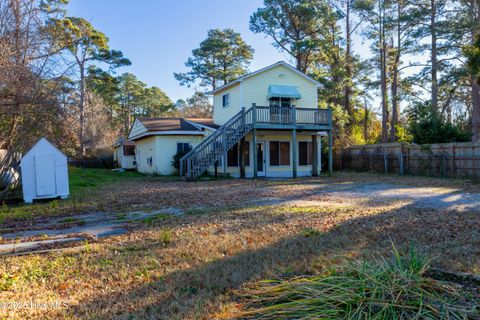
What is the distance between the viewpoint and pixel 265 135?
20.3 metres

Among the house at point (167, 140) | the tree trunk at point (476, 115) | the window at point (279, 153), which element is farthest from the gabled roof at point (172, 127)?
the tree trunk at point (476, 115)

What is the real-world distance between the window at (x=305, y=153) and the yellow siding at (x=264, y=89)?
2.29 metres

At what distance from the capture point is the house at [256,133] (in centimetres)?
1786

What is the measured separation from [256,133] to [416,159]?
8.73m

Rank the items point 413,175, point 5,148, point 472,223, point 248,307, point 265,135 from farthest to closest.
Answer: point 265,135
point 413,175
point 5,148
point 472,223
point 248,307

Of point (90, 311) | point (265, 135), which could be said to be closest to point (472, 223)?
point (90, 311)

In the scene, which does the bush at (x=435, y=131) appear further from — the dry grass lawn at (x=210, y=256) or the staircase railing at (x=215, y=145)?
the dry grass lawn at (x=210, y=256)

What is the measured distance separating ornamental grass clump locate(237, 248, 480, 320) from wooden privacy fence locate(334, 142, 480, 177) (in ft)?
51.6

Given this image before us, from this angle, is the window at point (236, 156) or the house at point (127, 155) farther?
the house at point (127, 155)

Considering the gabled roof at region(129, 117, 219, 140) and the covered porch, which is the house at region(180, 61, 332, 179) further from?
the gabled roof at region(129, 117, 219, 140)

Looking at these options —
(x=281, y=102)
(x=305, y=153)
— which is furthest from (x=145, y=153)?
(x=305, y=153)

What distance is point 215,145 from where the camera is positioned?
17891mm

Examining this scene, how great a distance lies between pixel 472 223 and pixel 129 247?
6.13 meters

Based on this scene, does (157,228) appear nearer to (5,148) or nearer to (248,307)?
(248,307)
